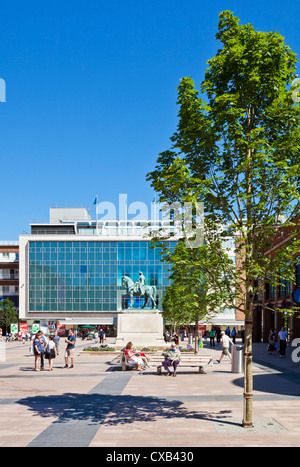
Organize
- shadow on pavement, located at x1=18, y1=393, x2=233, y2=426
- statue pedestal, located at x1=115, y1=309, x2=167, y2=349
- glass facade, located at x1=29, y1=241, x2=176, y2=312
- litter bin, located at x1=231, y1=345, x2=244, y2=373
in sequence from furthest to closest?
glass facade, located at x1=29, y1=241, x2=176, y2=312 → statue pedestal, located at x1=115, y1=309, x2=167, y2=349 → litter bin, located at x1=231, y1=345, x2=244, y2=373 → shadow on pavement, located at x1=18, y1=393, x2=233, y2=426

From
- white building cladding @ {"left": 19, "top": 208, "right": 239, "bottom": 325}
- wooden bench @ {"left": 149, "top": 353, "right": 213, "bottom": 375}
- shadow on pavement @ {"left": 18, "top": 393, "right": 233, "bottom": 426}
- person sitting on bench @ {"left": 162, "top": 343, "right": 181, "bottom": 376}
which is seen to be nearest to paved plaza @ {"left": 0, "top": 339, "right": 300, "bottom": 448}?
shadow on pavement @ {"left": 18, "top": 393, "right": 233, "bottom": 426}

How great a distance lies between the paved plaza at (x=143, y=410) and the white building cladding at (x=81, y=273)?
265 ft

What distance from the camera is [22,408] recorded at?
14094 millimetres

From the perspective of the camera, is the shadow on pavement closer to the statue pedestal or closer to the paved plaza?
the paved plaza

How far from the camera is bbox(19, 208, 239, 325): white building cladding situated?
103750 mm

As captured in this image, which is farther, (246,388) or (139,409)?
(139,409)

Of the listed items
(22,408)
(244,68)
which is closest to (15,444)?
(22,408)

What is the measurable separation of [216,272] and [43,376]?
12608 millimetres

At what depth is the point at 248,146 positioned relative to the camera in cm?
1157

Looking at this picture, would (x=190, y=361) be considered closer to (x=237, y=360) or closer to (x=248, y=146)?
(x=237, y=360)

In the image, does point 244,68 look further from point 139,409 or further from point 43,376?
point 43,376

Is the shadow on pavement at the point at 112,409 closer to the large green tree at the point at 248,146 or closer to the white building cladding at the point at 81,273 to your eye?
the large green tree at the point at 248,146

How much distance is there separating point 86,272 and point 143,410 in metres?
91.5

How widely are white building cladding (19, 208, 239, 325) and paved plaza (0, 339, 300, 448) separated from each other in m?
80.9
